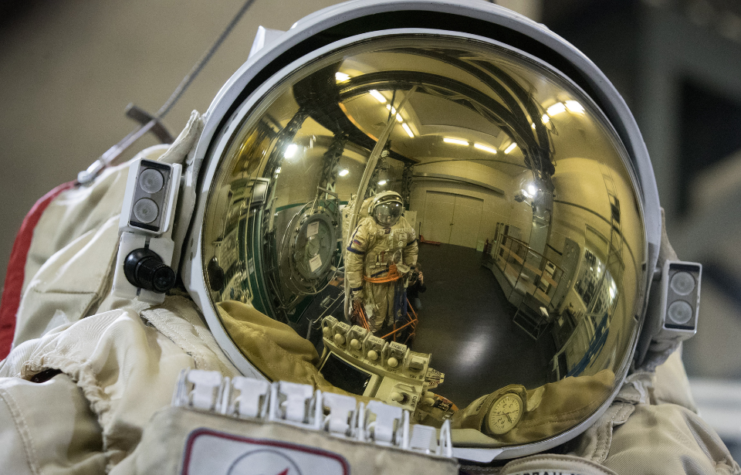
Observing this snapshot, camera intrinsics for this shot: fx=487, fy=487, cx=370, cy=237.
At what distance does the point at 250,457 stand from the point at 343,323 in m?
0.14

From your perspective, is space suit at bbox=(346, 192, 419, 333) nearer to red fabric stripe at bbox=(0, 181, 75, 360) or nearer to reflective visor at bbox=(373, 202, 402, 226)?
reflective visor at bbox=(373, 202, 402, 226)

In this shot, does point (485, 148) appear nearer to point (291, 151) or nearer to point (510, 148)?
point (510, 148)

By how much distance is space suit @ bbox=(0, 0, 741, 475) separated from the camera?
13.6 inches

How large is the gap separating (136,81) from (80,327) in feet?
2.72

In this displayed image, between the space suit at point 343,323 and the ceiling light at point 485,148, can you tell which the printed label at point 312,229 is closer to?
the space suit at point 343,323

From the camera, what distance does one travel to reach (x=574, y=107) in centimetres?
48

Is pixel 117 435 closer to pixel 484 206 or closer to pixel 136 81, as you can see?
pixel 484 206

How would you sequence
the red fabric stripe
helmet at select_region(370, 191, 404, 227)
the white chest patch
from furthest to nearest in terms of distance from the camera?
the red fabric stripe
helmet at select_region(370, 191, 404, 227)
the white chest patch

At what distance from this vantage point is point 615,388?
20.7 inches

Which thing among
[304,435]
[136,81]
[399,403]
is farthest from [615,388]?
[136,81]

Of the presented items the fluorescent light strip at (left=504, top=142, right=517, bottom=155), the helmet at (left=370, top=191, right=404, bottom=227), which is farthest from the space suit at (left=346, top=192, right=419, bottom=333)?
the fluorescent light strip at (left=504, top=142, right=517, bottom=155)

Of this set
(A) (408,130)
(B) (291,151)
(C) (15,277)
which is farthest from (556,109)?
(C) (15,277)

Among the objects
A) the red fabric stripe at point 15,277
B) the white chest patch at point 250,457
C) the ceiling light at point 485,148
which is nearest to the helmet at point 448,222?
the ceiling light at point 485,148

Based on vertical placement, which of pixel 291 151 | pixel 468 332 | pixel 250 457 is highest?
pixel 291 151
